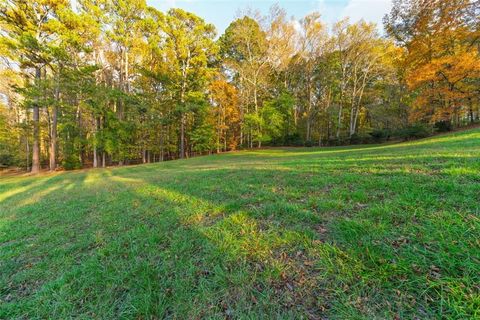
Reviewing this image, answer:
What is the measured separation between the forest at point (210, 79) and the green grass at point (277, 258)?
16170 millimetres

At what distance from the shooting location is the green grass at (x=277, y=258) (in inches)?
63.1

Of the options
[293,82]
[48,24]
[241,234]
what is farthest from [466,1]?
[48,24]

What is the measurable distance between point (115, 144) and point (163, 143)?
6.30 meters

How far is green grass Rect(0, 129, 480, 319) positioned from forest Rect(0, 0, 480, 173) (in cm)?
1617

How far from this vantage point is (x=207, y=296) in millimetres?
1825

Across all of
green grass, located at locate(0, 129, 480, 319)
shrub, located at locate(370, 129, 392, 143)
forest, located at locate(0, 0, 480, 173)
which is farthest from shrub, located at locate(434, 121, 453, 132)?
green grass, located at locate(0, 129, 480, 319)

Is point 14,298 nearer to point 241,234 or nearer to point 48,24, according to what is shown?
point 241,234

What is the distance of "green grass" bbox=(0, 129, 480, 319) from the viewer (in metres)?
1.60

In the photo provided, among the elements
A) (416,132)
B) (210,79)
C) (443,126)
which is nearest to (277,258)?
(416,132)

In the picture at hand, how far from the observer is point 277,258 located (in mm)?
2188

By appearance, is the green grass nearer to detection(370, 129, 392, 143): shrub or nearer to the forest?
the forest

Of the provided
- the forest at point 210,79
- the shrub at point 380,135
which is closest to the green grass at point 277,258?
the forest at point 210,79

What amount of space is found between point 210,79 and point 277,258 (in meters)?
25.3

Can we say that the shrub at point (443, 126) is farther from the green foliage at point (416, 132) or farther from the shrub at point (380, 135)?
the shrub at point (380, 135)
